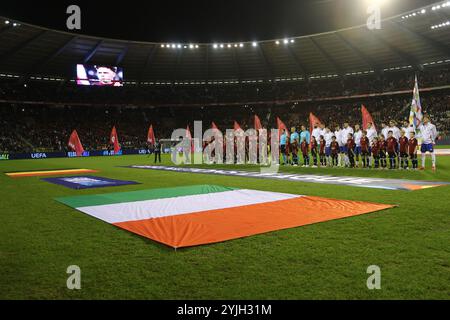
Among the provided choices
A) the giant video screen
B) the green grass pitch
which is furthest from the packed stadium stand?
the green grass pitch

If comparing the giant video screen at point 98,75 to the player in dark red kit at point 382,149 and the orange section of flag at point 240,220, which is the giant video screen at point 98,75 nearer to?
the player in dark red kit at point 382,149

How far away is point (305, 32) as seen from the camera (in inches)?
1644

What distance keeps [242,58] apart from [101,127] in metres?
22.7

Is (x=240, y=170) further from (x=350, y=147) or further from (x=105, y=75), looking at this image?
(x=105, y=75)

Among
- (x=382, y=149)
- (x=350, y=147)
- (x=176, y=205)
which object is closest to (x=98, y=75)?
(x=350, y=147)

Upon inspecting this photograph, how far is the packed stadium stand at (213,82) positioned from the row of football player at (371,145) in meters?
23.1

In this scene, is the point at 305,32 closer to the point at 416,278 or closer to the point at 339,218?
the point at 339,218

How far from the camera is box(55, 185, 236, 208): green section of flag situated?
31.3 ft

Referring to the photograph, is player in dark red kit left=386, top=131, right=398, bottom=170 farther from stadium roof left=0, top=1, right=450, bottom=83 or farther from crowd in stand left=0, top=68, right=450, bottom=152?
crowd in stand left=0, top=68, right=450, bottom=152

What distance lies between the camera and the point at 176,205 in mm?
8758

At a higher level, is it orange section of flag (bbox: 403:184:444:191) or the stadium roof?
the stadium roof

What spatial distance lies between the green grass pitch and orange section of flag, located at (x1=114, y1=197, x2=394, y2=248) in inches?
10.4

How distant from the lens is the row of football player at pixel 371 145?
51.4 ft
